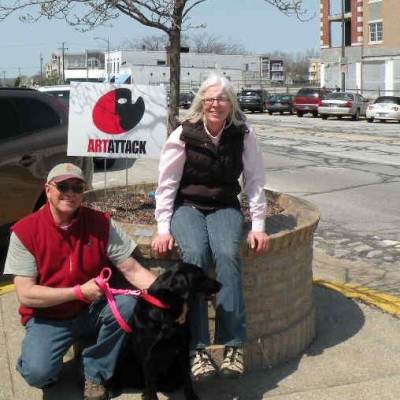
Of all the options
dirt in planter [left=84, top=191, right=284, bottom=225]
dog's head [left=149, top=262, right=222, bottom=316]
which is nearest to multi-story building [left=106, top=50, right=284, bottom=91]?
dirt in planter [left=84, top=191, right=284, bottom=225]

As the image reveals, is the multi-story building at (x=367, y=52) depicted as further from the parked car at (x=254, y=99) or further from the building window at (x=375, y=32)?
the parked car at (x=254, y=99)

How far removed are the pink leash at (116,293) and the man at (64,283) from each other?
0.10 feet

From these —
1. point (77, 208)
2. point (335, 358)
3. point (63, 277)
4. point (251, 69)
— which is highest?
point (251, 69)

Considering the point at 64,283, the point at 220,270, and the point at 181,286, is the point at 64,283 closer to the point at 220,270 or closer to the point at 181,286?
the point at 181,286

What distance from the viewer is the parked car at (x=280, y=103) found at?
1618 inches

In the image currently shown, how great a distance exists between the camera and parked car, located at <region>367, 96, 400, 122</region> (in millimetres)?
32906

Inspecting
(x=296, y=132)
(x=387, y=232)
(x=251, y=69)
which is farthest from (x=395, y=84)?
(x=251, y=69)

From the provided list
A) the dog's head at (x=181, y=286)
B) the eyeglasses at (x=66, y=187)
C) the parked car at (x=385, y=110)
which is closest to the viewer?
the dog's head at (x=181, y=286)

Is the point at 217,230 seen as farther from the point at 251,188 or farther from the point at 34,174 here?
the point at 34,174

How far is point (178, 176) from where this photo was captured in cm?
405

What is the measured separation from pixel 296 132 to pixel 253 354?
2225 cm

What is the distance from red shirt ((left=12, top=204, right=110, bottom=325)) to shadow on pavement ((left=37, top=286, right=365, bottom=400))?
1.58 feet

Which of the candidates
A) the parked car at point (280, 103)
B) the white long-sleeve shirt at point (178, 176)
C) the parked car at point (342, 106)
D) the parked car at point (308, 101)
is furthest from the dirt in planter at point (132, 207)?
the parked car at point (280, 103)

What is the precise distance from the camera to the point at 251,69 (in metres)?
115
